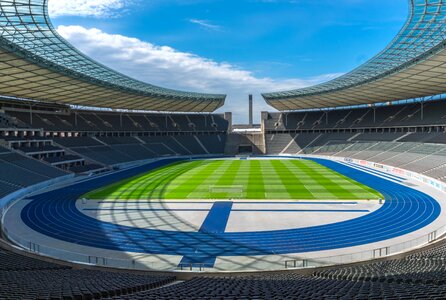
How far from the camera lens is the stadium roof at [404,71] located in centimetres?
2606

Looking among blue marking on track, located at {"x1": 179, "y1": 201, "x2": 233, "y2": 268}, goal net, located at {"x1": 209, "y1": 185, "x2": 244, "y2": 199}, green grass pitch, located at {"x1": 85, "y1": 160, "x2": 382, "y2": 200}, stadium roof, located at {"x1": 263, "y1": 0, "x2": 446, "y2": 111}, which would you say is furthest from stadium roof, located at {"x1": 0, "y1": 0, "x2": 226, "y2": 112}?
stadium roof, located at {"x1": 263, "y1": 0, "x2": 446, "y2": 111}

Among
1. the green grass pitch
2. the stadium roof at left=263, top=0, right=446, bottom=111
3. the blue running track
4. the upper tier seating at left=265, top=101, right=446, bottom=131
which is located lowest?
the blue running track

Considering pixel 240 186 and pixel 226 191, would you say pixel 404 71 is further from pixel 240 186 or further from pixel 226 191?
pixel 226 191

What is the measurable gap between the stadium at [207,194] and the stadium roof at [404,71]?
0.20 m

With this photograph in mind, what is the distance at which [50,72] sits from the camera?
1437 inches

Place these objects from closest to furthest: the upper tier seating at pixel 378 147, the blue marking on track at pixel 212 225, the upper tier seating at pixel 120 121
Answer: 1. the blue marking on track at pixel 212 225
2. the upper tier seating at pixel 378 147
3. the upper tier seating at pixel 120 121

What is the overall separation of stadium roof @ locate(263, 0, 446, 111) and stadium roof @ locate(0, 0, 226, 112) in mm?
26370

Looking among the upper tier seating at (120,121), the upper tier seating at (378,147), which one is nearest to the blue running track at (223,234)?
the upper tier seating at (378,147)

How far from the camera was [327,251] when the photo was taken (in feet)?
55.7

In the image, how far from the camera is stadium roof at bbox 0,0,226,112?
25.7 m

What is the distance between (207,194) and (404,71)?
25.3m

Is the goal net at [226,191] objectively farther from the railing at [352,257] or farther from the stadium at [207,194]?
the railing at [352,257]

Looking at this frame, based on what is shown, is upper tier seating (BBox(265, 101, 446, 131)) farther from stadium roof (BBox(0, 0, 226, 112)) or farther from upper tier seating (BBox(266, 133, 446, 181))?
stadium roof (BBox(0, 0, 226, 112))

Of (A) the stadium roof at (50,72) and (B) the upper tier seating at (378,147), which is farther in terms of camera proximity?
(B) the upper tier seating at (378,147)
